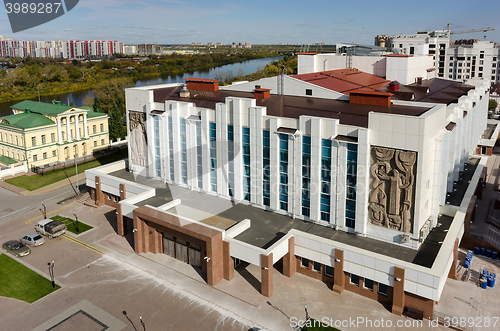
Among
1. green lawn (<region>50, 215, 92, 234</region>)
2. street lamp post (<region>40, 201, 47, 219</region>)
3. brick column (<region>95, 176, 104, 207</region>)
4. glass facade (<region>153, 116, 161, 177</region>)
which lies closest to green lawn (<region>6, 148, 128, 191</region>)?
street lamp post (<region>40, 201, 47, 219</region>)

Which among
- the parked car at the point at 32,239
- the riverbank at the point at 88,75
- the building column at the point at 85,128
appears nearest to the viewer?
the parked car at the point at 32,239

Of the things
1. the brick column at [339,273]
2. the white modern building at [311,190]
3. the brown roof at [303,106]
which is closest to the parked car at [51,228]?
the white modern building at [311,190]

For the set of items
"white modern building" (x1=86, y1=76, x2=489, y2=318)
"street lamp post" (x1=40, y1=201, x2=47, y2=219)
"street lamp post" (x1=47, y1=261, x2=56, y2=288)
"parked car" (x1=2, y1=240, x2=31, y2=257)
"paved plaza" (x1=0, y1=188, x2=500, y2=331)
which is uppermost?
"white modern building" (x1=86, y1=76, x2=489, y2=318)

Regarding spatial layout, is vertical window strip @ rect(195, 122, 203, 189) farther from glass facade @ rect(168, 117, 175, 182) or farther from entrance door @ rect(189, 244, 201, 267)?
entrance door @ rect(189, 244, 201, 267)

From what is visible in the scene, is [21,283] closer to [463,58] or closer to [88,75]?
[463,58]

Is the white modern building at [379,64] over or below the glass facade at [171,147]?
over

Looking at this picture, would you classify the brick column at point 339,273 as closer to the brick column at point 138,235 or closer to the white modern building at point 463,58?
the brick column at point 138,235

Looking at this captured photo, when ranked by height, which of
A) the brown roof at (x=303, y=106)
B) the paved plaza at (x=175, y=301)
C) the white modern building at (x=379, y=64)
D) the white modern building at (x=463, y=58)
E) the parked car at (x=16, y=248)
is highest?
the white modern building at (x=463, y=58)

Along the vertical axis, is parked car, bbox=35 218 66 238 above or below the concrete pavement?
above
